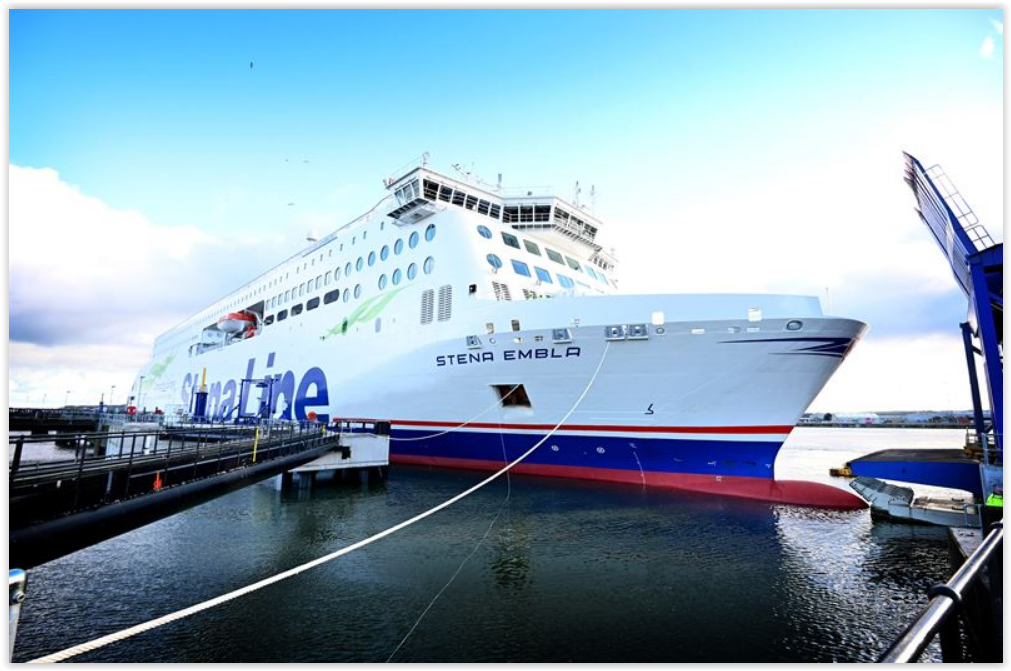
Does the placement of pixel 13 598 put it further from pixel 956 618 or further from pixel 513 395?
pixel 513 395

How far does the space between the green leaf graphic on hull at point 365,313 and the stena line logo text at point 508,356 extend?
5.03 metres

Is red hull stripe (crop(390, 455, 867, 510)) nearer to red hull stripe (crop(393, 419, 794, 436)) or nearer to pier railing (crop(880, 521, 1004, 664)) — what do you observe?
red hull stripe (crop(393, 419, 794, 436))

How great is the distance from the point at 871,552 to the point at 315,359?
22855mm

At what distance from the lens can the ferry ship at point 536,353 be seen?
44.1 feet

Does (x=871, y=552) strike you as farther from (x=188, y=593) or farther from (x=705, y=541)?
(x=188, y=593)

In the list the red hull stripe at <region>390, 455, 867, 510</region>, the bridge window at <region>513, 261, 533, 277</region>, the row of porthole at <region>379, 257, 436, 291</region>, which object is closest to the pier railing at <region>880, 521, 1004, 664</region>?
the red hull stripe at <region>390, 455, 867, 510</region>

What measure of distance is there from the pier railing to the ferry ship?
1034cm

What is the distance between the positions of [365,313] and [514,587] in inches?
650

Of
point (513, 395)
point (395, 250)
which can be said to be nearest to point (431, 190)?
point (395, 250)

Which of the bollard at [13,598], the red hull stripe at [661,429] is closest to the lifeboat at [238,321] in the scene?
the red hull stripe at [661,429]

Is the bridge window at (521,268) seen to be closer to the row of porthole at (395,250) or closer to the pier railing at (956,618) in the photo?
the row of porthole at (395,250)

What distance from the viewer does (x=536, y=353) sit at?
15.4 meters

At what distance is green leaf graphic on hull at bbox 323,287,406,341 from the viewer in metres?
→ 20.9

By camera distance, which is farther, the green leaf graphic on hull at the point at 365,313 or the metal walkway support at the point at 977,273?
the green leaf graphic on hull at the point at 365,313
